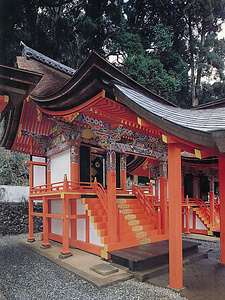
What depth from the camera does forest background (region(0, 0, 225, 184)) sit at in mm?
21422

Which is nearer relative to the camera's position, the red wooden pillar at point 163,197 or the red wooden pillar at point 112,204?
the red wooden pillar at point 112,204

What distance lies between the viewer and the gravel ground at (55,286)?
486 centimetres

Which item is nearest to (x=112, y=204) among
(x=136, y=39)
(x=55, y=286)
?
(x=55, y=286)

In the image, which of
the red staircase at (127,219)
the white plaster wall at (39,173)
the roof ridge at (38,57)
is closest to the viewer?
the red staircase at (127,219)

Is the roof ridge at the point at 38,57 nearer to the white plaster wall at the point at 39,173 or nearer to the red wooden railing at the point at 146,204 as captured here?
the white plaster wall at the point at 39,173

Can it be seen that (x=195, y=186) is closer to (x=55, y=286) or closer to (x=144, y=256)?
(x=144, y=256)

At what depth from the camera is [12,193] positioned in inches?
580

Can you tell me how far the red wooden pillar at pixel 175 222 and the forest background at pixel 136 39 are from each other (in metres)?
16.0

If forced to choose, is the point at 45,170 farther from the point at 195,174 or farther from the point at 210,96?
the point at 210,96

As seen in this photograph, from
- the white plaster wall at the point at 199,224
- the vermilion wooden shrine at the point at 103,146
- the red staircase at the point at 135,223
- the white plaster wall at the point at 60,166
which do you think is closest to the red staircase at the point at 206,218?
the vermilion wooden shrine at the point at 103,146

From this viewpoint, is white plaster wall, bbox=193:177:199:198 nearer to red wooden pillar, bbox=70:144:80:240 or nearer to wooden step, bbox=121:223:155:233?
wooden step, bbox=121:223:155:233

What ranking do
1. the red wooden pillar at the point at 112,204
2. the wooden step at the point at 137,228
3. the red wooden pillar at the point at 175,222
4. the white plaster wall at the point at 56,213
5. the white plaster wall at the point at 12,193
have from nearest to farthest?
the red wooden pillar at the point at 175,222, the red wooden pillar at the point at 112,204, the wooden step at the point at 137,228, the white plaster wall at the point at 56,213, the white plaster wall at the point at 12,193

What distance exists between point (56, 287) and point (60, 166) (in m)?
5.20

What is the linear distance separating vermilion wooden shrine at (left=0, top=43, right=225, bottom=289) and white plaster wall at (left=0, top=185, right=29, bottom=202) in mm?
3598
